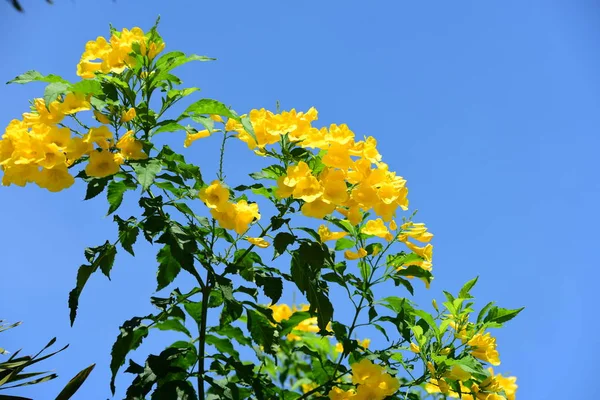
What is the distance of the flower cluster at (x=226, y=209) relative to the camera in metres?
2.01

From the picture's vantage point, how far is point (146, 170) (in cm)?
189

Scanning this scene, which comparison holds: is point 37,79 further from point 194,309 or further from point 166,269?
point 194,309

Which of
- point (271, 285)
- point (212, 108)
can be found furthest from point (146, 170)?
point (271, 285)

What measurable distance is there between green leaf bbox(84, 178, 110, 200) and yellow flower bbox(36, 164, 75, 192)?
6cm

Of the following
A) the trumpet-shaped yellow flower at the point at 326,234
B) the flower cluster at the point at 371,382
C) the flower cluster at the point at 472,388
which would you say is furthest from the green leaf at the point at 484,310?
the trumpet-shaped yellow flower at the point at 326,234

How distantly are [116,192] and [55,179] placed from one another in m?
0.19

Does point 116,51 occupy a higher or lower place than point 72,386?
higher

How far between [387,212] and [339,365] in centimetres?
63

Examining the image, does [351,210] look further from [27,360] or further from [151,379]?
[27,360]

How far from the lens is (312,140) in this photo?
2.08 metres

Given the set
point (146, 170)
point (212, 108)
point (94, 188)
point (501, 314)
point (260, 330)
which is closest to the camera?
point (146, 170)

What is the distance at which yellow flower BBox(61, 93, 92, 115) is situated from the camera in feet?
6.49

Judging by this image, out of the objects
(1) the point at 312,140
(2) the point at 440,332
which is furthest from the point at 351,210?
(2) the point at 440,332

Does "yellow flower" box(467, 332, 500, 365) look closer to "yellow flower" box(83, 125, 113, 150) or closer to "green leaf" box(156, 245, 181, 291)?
"green leaf" box(156, 245, 181, 291)
